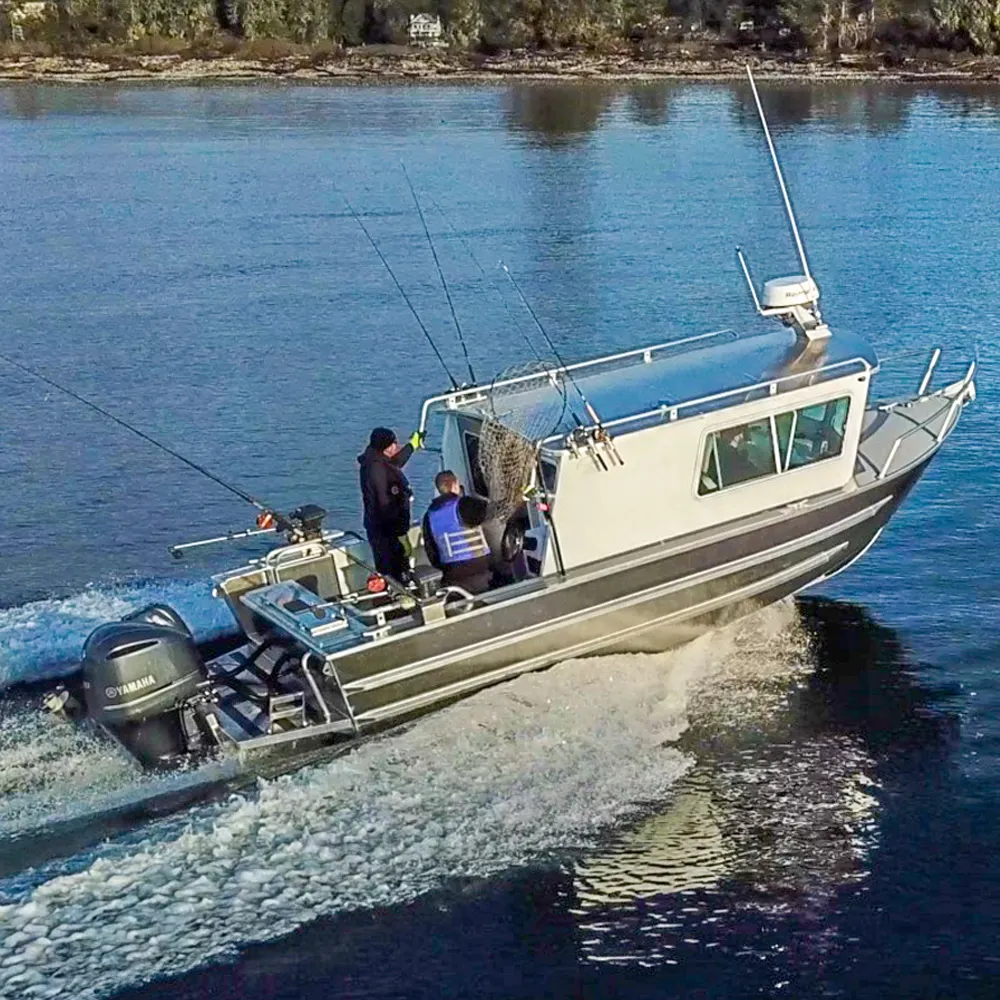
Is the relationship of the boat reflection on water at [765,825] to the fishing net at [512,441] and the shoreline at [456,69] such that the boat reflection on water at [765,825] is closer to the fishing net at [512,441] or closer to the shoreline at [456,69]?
the fishing net at [512,441]

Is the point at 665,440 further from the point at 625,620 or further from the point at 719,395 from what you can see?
the point at 625,620

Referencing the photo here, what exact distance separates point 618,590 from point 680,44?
259 feet

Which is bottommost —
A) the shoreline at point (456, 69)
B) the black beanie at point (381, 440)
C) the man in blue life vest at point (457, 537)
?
the man in blue life vest at point (457, 537)

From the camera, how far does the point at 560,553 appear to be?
1091cm

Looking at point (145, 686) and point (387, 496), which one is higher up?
point (387, 496)

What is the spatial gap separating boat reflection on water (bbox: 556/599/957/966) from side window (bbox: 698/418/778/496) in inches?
66.3

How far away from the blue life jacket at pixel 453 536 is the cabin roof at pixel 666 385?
88 cm

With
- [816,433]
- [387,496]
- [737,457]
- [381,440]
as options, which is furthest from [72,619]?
[816,433]

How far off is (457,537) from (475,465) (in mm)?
988

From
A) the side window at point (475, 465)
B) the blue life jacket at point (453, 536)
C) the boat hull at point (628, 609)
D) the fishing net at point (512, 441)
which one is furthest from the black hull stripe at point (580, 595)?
the side window at point (475, 465)

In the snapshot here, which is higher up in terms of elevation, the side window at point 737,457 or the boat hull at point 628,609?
the side window at point 737,457

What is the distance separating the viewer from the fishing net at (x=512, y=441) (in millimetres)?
10922

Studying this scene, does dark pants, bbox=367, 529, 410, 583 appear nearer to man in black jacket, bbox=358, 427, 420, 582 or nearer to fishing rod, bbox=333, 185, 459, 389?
man in black jacket, bbox=358, 427, 420, 582

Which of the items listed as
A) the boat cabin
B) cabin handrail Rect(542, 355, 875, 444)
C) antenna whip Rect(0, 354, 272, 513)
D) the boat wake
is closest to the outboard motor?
the boat wake
